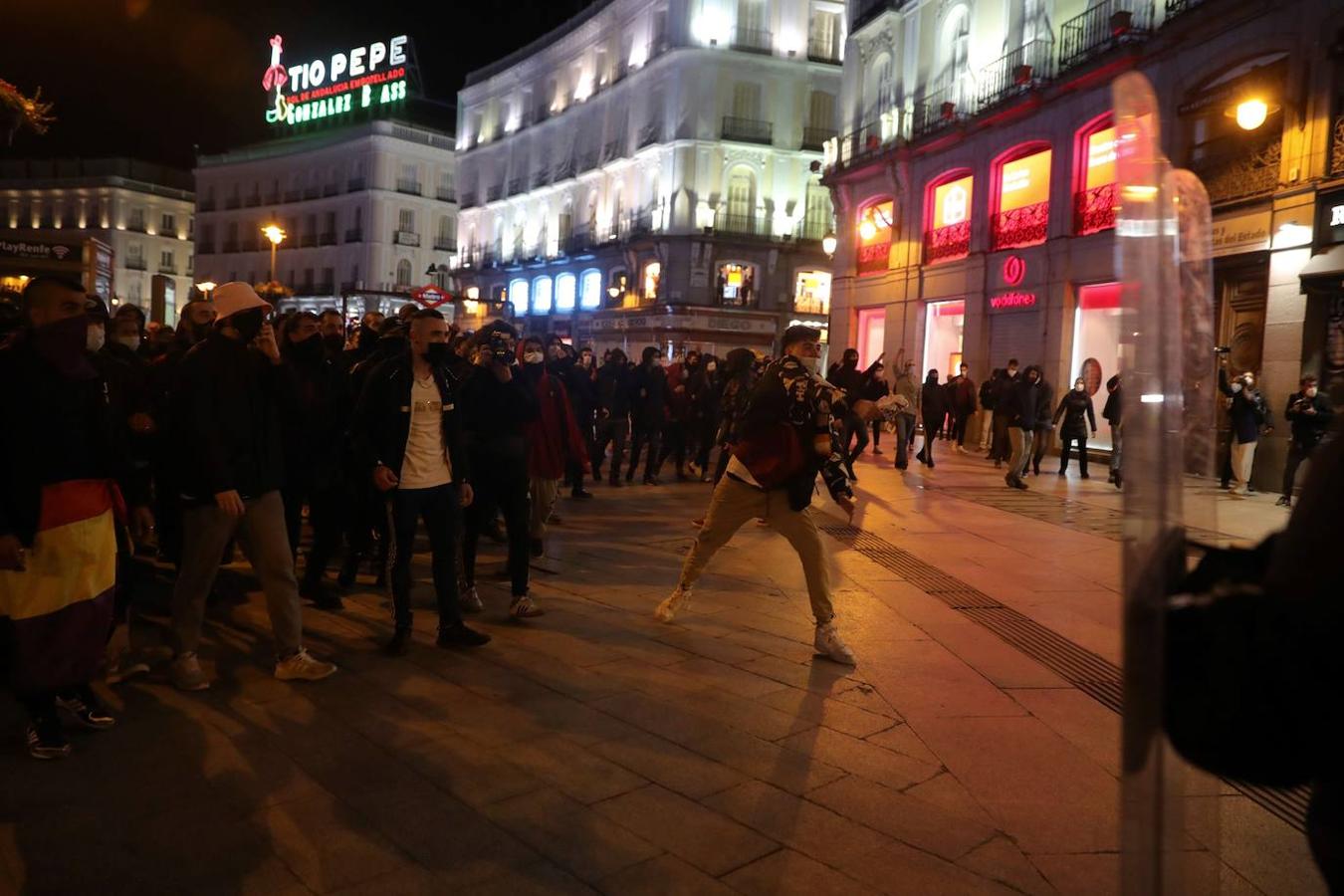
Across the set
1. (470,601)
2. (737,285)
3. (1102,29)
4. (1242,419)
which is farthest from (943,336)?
(470,601)

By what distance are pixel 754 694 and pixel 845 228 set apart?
25.5 m

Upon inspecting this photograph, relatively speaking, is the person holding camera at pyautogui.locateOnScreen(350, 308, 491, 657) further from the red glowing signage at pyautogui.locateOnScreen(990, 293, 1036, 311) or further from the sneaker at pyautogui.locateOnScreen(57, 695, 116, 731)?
the red glowing signage at pyautogui.locateOnScreen(990, 293, 1036, 311)

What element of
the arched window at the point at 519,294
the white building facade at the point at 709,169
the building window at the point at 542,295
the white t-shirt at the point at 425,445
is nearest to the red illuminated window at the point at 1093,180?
the white t-shirt at the point at 425,445

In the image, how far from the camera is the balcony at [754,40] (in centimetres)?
3828

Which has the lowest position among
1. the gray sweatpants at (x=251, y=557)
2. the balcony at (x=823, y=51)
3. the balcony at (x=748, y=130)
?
the gray sweatpants at (x=251, y=557)

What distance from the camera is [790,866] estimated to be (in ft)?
10.2

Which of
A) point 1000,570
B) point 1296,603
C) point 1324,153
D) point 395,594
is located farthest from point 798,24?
point 1296,603

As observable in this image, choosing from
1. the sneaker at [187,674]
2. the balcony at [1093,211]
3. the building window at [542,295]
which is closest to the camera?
the sneaker at [187,674]

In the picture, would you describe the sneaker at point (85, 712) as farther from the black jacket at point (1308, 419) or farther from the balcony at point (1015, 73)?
the balcony at point (1015, 73)

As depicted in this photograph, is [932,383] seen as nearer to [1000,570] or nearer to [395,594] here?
[1000,570]

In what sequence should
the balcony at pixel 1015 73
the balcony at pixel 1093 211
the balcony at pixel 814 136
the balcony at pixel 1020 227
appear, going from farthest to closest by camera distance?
the balcony at pixel 814 136 < the balcony at pixel 1020 227 < the balcony at pixel 1015 73 < the balcony at pixel 1093 211

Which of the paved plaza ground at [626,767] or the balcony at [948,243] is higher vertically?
the balcony at [948,243]

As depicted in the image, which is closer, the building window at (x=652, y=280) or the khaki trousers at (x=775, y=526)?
the khaki trousers at (x=775, y=526)

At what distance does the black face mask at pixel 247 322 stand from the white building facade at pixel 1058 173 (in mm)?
5663
